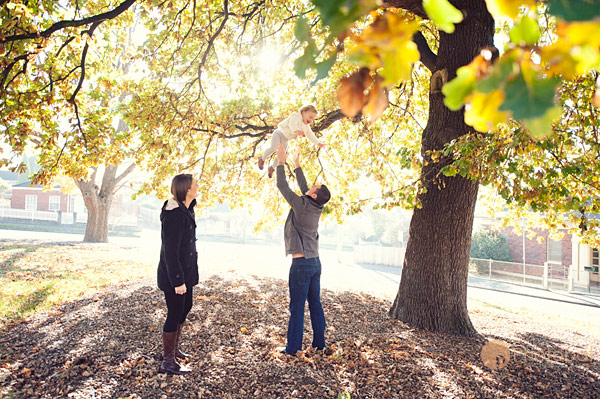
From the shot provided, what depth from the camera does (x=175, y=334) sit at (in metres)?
4.12

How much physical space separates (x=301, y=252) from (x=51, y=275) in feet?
28.6

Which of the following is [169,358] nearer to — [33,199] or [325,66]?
[325,66]

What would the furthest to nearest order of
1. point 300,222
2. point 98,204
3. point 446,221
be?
1. point 98,204
2. point 446,221
3. point 300,222

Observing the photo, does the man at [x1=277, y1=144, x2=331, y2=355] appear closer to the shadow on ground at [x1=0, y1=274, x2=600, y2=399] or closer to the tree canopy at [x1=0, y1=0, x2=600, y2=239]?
the shadow on ground at [x1=0, y1=274, x2=600, y2=399]

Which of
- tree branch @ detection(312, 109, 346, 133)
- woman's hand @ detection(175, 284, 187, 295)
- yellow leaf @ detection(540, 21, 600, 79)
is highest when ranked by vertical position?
tree branch @ detection(312, 109, 346, 133)

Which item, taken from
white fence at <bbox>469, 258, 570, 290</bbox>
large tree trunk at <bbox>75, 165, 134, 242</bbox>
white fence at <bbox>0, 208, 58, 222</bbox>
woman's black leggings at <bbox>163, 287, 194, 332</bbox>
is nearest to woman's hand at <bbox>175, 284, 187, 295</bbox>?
woman's black leggings at <bbox>163, 287, 194, 332</bbox>

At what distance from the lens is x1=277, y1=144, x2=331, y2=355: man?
4578mm

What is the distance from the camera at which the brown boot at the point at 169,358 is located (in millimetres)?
4039

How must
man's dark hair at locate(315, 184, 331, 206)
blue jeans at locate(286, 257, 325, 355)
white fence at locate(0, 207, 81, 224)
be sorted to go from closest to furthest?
blue jeans at locate(286, 257, 325, 355) → man's dark hair at locate(315, 184, 331, 206) → white fence at locate(0, 207, 81, 224)

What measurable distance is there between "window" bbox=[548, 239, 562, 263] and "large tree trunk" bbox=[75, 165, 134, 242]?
26.0 metres

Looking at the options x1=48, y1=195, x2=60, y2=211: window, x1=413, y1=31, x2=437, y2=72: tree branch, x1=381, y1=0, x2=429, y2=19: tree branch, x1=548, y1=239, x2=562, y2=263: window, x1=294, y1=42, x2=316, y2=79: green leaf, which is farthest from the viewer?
x1=48, y1=195, x2=60, y2=211: window

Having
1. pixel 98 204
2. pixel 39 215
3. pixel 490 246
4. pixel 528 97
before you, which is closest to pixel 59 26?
pixel 528 97

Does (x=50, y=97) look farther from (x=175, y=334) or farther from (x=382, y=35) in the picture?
(x=382, y=35)

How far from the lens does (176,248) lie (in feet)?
13.0
